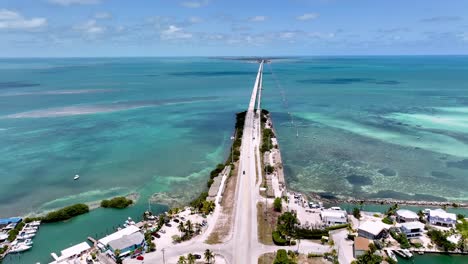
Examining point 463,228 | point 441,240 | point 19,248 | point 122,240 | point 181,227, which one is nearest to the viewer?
point 122,240

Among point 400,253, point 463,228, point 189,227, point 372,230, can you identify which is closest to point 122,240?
point 189,227

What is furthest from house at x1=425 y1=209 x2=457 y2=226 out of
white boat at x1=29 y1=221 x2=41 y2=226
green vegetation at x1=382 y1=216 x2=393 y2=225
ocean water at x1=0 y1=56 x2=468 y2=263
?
white boat at x1=29 y1=221 x2=41 y2=226

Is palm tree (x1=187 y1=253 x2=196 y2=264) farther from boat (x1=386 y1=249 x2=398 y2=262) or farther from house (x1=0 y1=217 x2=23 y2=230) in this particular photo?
house (x1=0 y1=217 x2=23 y2=230)

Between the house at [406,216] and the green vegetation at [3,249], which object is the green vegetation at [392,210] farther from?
the green vegetation at [3,249]

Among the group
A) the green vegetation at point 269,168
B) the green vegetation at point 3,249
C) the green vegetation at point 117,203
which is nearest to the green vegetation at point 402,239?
the green vegetation at point 269,168

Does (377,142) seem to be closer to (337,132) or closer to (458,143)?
(337,132)

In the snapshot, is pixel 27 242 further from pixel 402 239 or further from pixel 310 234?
pixel 402 239
